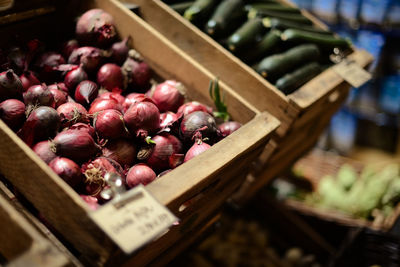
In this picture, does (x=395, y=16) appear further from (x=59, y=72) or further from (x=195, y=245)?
(x=59, y=72)

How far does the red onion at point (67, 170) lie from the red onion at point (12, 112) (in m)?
0.21

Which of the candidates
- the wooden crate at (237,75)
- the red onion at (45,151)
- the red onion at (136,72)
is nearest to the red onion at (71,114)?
the red onion at (45,151)

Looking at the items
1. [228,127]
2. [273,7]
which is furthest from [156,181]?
[273,7]

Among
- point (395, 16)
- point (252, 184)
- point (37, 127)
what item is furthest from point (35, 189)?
point (395, 16)

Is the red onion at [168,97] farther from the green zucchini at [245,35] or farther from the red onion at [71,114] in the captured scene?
the green zucchini at [245,35]

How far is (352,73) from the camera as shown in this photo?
180 cm

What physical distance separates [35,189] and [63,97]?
0.39 metres

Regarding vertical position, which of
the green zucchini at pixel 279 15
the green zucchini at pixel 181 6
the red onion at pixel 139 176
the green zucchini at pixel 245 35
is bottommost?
the red onion at pixel 139 176

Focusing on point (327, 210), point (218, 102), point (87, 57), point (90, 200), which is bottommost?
point (327, 210)

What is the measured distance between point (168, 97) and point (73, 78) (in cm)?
34

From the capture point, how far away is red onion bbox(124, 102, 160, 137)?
3.69ft

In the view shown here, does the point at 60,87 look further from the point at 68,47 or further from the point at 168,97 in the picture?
the point at 168,97

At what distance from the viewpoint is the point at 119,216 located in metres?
0.79

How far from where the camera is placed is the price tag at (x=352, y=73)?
1.74 m
